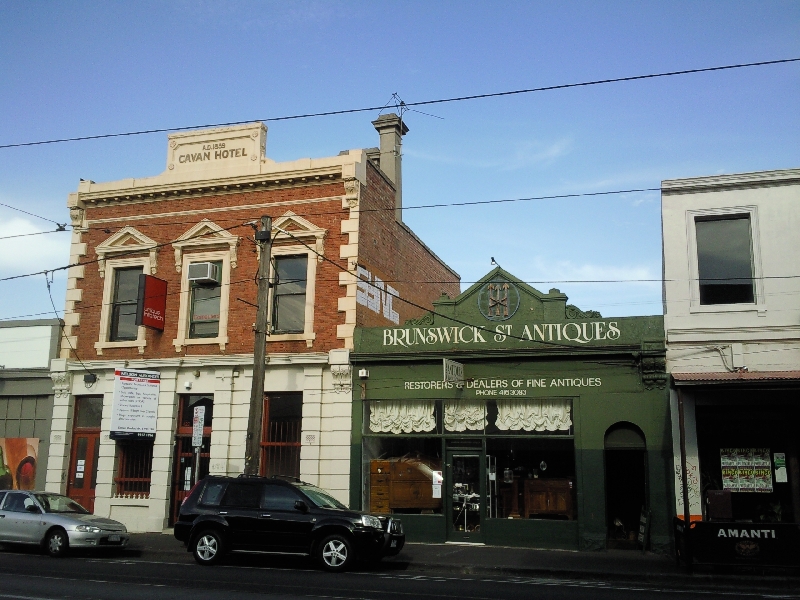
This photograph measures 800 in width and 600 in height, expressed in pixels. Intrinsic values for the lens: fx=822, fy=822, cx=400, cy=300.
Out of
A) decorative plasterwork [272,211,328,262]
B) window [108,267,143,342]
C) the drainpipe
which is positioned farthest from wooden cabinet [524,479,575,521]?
window [108,267,143,342]

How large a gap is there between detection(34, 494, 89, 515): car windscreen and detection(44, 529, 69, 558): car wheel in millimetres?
603

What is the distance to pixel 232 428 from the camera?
842 inches

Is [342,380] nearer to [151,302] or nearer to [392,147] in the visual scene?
[151,302]

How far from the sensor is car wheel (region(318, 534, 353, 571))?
1426cm

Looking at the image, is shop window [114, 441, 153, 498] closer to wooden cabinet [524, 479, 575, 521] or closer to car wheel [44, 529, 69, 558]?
car wheel [44, 529, 69, 558]

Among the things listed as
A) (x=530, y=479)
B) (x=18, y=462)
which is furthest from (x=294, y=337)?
(x=18, y=462)

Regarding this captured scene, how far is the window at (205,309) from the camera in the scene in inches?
885

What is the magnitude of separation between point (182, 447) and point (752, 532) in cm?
1429

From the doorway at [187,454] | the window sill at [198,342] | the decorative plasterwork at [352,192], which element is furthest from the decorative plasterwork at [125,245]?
the decorative plasterwork at [352,192]

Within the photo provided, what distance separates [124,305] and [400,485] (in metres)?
9.67

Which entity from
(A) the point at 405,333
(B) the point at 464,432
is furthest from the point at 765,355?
(A) the point at 405,333

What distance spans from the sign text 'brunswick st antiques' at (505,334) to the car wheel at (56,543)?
334 inches

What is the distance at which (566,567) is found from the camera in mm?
15125

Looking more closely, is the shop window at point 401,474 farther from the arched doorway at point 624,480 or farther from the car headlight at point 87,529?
the car headlight at point 87,529
